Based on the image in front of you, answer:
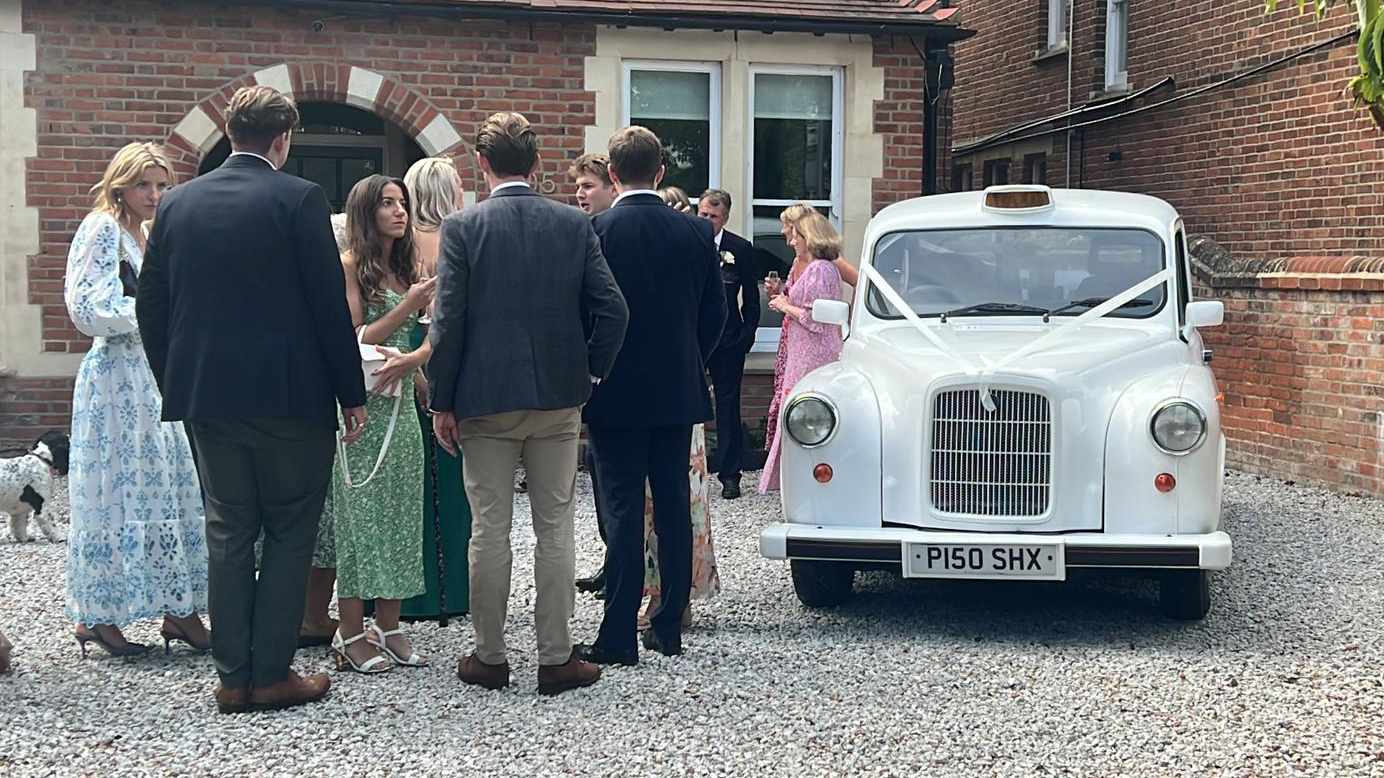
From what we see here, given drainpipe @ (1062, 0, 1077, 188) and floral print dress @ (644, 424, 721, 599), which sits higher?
drainpipe @ (1062, 0, 1077, 188)

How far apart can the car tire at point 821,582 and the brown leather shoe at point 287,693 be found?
7.53ft

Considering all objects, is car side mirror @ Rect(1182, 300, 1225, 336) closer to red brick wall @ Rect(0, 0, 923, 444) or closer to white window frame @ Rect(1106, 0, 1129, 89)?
red brick wall @ Rect(0, 0, 923, 444)

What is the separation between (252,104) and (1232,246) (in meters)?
11.3

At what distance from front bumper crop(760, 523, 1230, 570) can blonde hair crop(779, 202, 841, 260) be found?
322cm

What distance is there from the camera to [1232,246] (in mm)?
14500

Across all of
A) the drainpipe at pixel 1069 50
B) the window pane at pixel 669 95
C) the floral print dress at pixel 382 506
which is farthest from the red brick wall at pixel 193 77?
the drainpipe at pixel 1069 50

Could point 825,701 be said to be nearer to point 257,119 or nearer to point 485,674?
point 485,674

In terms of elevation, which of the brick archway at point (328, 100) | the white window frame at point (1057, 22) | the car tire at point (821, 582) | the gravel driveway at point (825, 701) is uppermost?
the white window frame at point (1057, 22)

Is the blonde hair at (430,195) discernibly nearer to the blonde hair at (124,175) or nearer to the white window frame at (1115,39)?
the blonde hair at (124,175)

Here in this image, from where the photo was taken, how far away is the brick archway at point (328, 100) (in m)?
11.4

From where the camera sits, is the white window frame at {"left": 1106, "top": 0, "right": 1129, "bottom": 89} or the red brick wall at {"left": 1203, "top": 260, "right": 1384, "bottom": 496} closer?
the red brick wall at {"left": 1203, "top": 260, "right": 1384, "bottom": 496}

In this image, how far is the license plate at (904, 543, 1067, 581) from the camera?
20.5 ft

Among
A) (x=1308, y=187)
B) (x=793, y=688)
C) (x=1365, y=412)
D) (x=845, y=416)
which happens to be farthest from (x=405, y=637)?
(x=1308, y=187)

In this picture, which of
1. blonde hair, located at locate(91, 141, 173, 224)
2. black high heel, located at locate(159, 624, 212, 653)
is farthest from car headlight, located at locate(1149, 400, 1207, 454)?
blonde hair, located at locate(91, 141, 173, 224)
